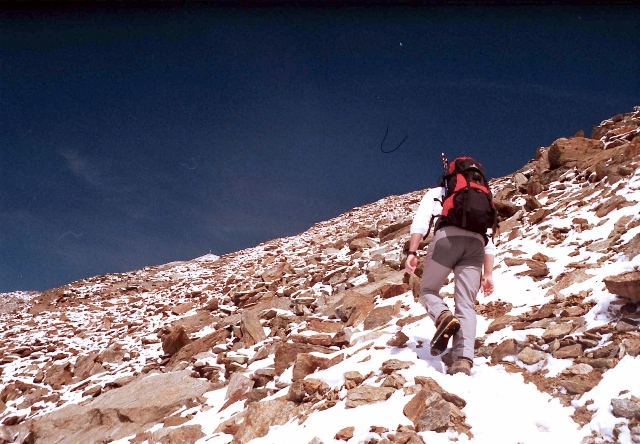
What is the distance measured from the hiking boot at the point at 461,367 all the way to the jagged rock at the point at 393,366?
0.47 metres

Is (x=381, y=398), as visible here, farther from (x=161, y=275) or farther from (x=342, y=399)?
(x=161, y=275)

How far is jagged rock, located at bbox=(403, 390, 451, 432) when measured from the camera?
320cm

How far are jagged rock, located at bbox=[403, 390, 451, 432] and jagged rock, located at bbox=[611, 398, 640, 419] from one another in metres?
1.18

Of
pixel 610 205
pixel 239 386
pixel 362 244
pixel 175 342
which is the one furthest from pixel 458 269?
pixel 362 244

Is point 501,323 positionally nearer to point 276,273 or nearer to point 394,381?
point 394,381

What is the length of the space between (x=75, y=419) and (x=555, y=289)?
8519 millimetres

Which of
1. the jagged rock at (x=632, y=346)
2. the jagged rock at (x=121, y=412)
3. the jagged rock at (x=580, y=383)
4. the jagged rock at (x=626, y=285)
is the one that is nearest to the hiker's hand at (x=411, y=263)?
the jagged rock at (x=580, y=383)

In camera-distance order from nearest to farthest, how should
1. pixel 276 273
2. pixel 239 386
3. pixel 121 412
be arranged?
1. pixel 239 386
2. pixel 121 412
3. pixel 276 273

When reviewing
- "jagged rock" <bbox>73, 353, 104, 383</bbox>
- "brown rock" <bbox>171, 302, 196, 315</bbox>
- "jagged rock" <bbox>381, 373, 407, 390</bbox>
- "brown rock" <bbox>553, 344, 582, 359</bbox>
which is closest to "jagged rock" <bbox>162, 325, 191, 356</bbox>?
"jagged rock" <bbox>73, 353, 104, 383</bbox>

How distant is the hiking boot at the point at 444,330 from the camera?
13.3ft

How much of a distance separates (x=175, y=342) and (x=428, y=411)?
7.86 metres

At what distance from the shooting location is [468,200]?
4.14 metres

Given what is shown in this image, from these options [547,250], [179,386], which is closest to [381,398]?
[179,386]

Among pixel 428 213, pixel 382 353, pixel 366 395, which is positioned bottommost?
pixel 366 395
